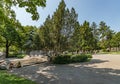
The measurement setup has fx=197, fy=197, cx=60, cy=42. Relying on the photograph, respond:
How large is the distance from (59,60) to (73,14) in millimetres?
7410

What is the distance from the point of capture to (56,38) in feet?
89.9

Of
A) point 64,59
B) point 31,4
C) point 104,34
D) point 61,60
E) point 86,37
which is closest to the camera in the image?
point 31,4

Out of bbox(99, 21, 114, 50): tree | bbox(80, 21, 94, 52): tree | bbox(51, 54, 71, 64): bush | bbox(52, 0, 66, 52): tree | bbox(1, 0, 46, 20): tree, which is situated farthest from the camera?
bbox(99, 21, 114, 50): tree

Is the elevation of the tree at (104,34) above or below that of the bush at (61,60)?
above

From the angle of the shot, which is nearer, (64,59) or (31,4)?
(31,4)

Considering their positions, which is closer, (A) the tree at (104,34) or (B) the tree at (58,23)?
(B) the tree at (58,23)

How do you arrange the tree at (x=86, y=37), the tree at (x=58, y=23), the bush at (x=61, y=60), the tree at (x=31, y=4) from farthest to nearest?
1. the tree at (x=86, y=37)
2. the tree at (x=58, y=23)
3. the bush at (x=61, y=60)
4. the tree at (x=31, y=4)

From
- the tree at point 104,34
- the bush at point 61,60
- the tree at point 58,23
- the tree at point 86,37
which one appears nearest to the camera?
the bush at point 61,60

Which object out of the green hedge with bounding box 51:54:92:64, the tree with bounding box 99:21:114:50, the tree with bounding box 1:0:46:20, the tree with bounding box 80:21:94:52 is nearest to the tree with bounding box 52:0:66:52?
the green hedge with bounding box 51:54:92:64

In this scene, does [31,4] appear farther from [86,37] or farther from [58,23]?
[86,37]

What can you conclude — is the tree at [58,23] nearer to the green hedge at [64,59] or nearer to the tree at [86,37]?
the green hedge at [64,59]

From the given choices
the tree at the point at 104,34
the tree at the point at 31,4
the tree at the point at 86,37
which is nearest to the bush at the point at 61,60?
the tree at the point at 31,4

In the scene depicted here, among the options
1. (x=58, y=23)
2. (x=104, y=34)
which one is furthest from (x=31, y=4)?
(x=104, y=34)

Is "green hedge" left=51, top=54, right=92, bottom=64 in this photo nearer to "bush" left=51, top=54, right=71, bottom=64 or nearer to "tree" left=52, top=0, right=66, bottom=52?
"bush" left=51, top=54, right=71, bottom=64
